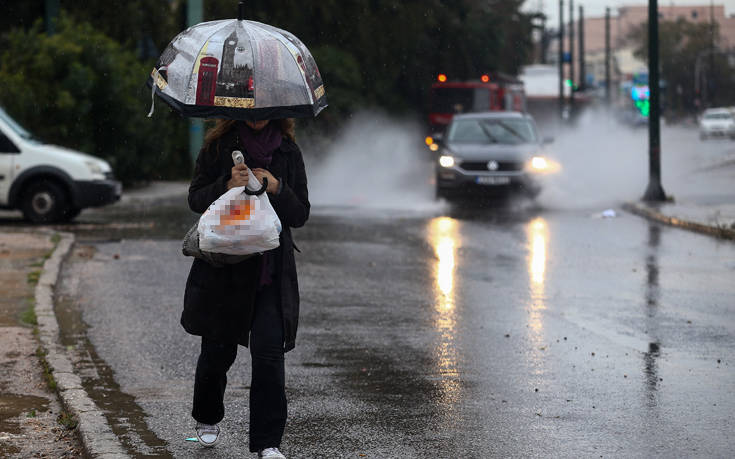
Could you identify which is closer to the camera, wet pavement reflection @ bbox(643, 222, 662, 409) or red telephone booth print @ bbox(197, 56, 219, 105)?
red telephone booth print @ bbox(197, 56, 219, 105)

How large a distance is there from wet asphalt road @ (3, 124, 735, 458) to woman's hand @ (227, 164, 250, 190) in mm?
1337

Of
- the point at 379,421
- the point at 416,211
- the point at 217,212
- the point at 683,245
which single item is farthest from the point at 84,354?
the point at 416,211

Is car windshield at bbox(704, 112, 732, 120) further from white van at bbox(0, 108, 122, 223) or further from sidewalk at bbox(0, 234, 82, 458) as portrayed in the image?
sidewalk at bbox(0, 234, 82, 458)

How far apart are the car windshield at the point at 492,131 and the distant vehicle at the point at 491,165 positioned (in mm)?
18

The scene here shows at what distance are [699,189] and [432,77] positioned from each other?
21.6 metres

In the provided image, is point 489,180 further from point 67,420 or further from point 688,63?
point 688,63

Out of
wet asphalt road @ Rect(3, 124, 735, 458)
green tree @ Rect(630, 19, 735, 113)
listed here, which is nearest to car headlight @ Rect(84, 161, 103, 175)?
wet asphalt road @ Rect(3, 124, 735, 458)

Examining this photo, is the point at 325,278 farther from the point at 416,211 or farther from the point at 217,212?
the point at 416,211

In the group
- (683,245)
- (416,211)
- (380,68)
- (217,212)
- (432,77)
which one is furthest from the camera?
(432,77)

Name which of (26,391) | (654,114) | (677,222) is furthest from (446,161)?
(26,391)

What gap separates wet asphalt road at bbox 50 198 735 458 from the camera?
6273 millimetres

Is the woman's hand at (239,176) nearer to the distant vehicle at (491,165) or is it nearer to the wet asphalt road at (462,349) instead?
the wet asphalt road at (462,349)

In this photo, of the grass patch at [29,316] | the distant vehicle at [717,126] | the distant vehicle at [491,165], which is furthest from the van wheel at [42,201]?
the distant vehicle at [717,126]

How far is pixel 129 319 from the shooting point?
397 inches
